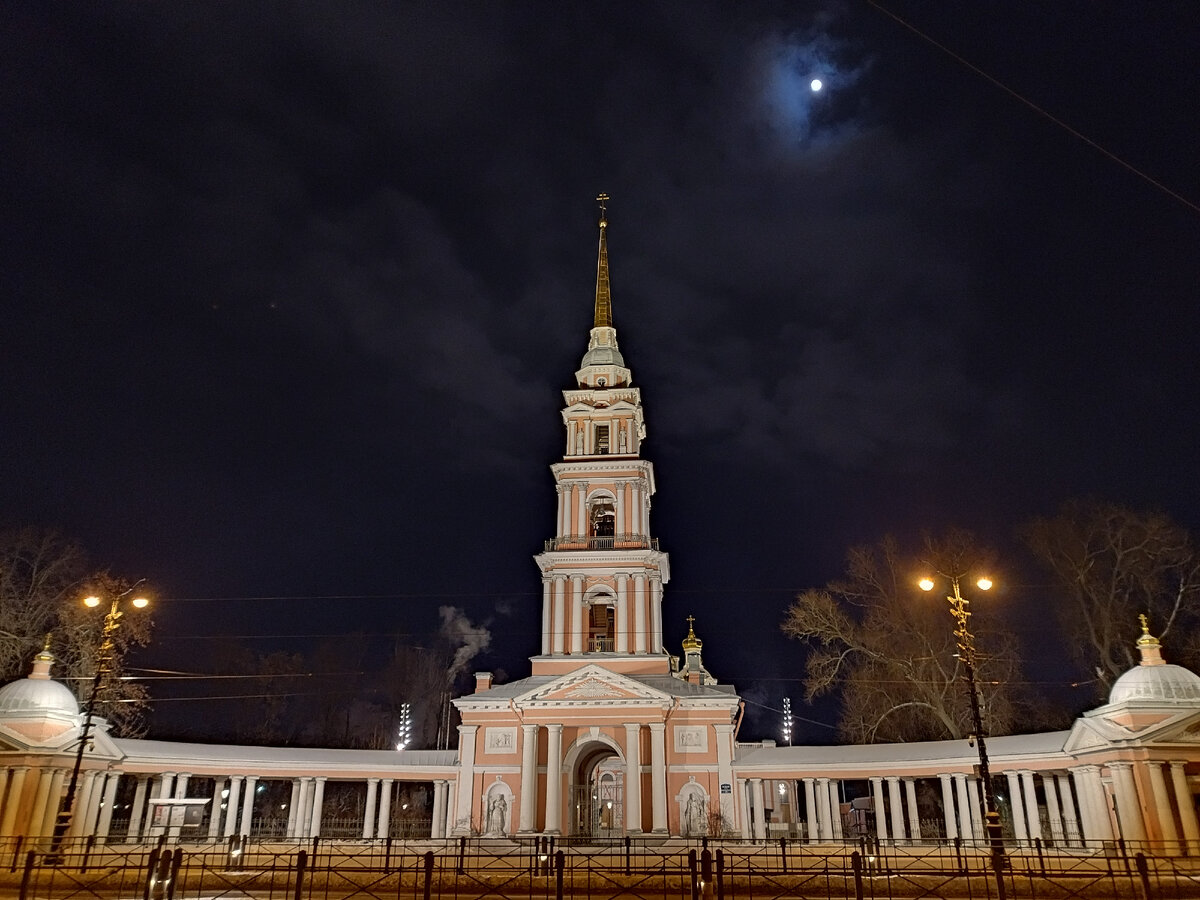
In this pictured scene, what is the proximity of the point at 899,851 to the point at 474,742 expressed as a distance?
16.7 metres

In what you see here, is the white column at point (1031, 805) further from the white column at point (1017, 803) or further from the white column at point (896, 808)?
the white column at point (896, 808)

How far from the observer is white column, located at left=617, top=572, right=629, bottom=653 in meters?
36.5

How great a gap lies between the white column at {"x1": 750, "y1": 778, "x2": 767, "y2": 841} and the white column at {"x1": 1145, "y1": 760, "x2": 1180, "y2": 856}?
14931 mm

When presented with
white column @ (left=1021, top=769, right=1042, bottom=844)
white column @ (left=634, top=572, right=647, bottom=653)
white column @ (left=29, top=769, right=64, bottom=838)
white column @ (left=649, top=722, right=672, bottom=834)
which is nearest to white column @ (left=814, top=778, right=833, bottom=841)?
white column @ (left=649, top=722, right=672, bottom=834)

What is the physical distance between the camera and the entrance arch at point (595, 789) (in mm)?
33562

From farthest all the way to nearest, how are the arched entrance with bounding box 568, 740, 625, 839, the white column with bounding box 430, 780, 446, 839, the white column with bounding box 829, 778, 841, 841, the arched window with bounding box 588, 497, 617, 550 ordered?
1. the arched window with bounding box 588, 497, 617, 550
2. the white column with bounding box 430, 780, 446, 839
3. the white column with bounding box 829, 778, 841, 841
4. the arched entrance with bounding box 568, 740, 625, 839

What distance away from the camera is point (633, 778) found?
3198 cm

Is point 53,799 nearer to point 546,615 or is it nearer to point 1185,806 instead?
point 546,615

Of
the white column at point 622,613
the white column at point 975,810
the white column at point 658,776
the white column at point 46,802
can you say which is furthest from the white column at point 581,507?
the white column at point 46,802

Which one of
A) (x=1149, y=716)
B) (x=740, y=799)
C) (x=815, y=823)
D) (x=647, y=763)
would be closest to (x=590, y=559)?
(x=647, y=763)

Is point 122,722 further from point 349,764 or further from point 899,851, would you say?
point 899,851

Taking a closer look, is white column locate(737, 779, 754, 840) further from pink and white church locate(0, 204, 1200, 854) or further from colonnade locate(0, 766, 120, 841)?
colonnade locate(0, 766, 120, 841)

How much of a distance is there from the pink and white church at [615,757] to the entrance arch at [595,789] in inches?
8.9

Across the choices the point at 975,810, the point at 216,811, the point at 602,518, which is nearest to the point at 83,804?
the point at 216,811
